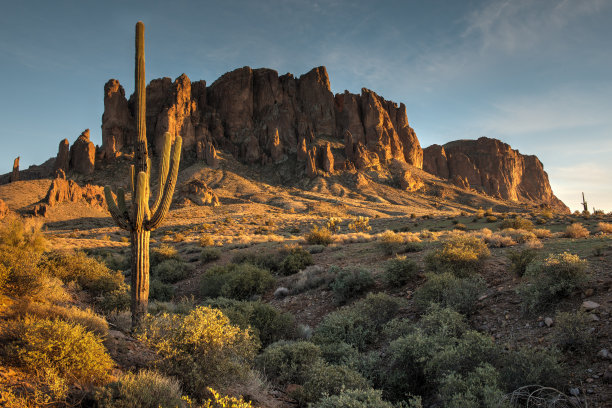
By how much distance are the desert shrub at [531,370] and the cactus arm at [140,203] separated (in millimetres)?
7493

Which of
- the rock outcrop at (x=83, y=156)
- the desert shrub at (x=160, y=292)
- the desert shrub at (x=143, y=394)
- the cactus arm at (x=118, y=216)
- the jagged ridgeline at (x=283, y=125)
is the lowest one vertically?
the desert shrub at (x=160, y=292)

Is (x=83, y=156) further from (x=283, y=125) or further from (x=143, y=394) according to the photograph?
(x=143, y=394)

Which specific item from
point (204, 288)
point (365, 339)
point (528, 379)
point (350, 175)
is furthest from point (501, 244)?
point (350, 175)

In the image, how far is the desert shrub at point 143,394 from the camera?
3557 mm

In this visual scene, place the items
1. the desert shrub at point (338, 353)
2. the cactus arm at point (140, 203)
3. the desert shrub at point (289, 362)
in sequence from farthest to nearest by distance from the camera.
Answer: the cactus arm at point (140, 203), the desert shrub at point (338, 353), the desert shrub at point (289, 362)

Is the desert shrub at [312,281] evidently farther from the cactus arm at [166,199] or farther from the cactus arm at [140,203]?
the cactus arm at [140,203]

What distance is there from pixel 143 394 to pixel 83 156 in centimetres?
9676

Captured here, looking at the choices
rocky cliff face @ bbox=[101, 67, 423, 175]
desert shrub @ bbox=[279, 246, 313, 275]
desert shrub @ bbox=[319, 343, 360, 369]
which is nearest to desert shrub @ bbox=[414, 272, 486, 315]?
desert shrub @ bbox=[319, 343, 360, 369]

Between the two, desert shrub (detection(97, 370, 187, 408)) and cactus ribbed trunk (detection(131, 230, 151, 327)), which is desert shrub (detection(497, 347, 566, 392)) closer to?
desert shrub (detection(97, 370, 187, 408))

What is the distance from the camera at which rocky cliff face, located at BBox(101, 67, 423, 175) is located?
9469cm

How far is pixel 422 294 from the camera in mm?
7641

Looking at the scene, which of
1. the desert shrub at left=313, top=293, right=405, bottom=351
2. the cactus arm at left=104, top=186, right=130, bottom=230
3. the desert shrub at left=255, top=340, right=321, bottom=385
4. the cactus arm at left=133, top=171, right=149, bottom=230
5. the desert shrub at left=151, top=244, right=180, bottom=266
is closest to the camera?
the desert shrub at left=255, top=340, right=321, bottom=385

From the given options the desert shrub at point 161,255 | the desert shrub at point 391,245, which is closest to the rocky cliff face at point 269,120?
the desert shrub at point 161,255

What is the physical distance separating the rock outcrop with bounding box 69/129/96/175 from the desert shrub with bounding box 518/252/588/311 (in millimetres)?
95470
